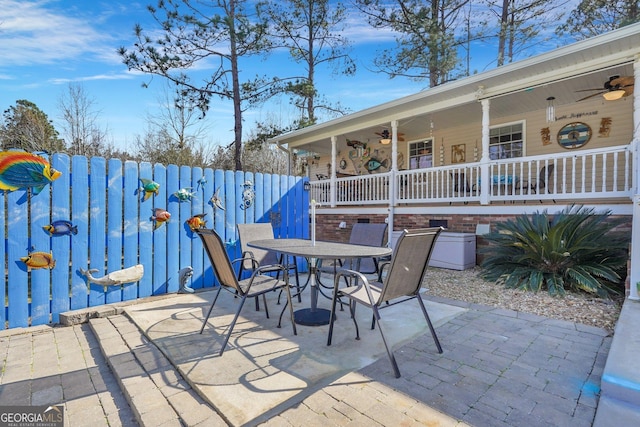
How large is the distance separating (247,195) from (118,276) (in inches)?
80.7

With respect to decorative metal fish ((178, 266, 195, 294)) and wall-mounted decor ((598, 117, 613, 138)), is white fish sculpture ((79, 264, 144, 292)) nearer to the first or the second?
decorative metal fish ((178, 266, 195, 294))

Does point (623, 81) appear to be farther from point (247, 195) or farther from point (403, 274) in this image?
point (247, 195)

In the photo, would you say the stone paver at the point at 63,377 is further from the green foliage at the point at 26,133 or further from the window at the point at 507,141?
the green foliage at the point at 26,133

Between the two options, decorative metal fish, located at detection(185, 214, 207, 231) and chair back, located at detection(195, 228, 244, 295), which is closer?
chair back, located at detection(195, 228, 244, 295)

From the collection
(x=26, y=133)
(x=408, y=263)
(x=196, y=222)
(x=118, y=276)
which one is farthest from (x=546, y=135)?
(x=26, y=133)

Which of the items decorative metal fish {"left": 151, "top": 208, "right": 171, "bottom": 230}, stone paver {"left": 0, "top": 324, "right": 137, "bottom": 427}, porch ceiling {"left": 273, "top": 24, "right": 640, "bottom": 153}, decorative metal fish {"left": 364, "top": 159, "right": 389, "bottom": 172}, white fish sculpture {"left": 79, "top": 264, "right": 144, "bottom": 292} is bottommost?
stone paver {"left": 0, "top": 324, "right": 137, "bottom": 427}

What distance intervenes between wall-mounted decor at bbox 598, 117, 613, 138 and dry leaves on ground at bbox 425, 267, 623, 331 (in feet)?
15.9

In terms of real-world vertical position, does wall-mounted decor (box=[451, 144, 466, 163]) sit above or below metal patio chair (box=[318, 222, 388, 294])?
above

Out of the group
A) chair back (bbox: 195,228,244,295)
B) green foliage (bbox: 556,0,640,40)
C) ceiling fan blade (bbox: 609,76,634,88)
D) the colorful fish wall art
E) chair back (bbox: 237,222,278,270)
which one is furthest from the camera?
the colorful fish wall art

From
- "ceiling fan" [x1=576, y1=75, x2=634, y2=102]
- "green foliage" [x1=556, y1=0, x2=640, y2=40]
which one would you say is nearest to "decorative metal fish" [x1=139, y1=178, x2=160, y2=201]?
"ceiling fan" [x1=576, y1=75, x2=634, y2=102]

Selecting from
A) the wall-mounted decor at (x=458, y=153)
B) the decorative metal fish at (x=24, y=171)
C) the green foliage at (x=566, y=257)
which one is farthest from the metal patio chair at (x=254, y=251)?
the wall-mounted decor at (x=458, y=153)

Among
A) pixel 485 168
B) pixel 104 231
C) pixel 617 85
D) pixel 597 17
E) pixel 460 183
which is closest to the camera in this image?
pixel 104 231

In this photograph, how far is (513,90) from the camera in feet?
21.4

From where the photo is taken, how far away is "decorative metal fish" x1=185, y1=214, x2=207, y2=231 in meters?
4.41
